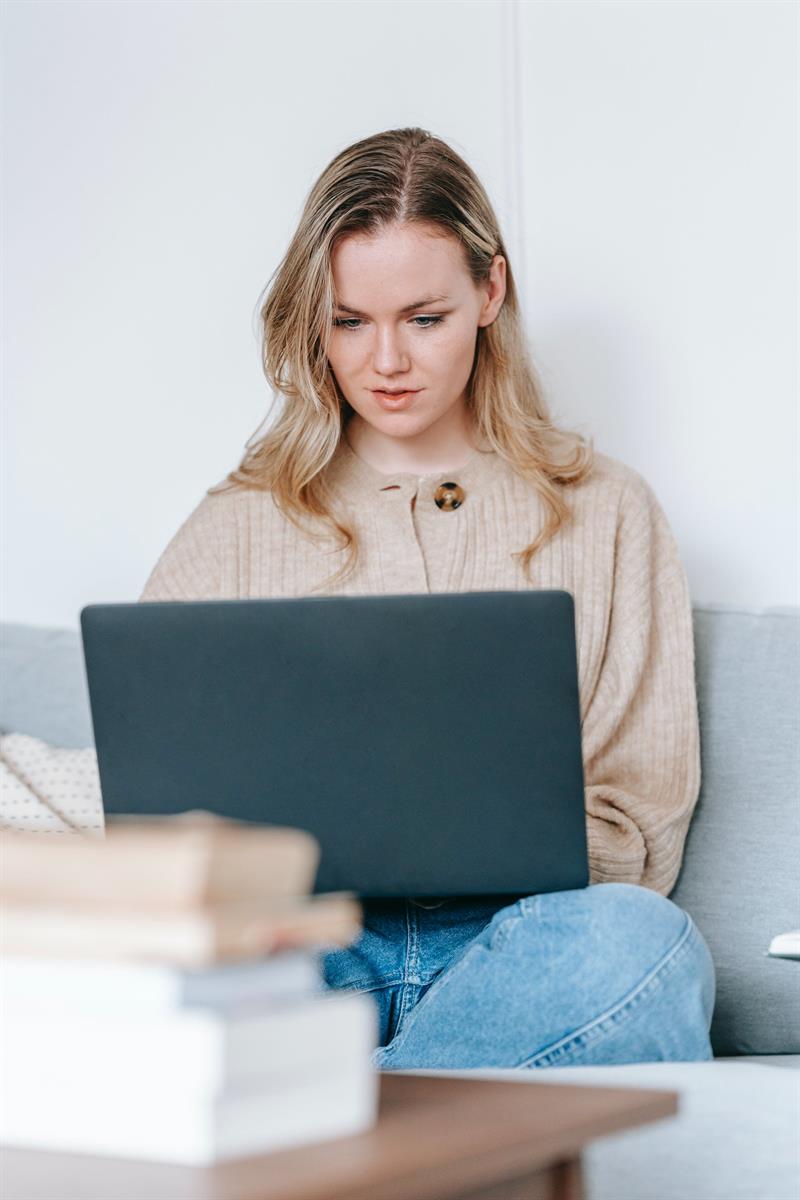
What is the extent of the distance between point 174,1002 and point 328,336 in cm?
143

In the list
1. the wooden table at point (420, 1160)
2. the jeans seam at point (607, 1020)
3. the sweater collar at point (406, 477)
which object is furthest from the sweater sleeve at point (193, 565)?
the wooden table at point (420, 1160)

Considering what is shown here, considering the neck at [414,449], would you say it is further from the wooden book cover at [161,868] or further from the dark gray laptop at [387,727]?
the wooden book cover at [161,868]

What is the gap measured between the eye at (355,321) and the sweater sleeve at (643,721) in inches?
13.0

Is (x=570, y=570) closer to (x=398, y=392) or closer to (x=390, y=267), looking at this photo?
(x=398, y=392)

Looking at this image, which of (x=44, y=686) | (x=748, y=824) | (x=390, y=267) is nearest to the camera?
(x=748, y=824)

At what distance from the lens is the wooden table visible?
0.65 meters

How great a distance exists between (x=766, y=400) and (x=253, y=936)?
1781mm

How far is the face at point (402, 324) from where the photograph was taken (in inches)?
77.8

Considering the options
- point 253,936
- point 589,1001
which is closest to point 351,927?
point 253,936

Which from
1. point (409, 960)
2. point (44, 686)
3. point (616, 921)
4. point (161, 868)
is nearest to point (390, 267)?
point (44, 686)

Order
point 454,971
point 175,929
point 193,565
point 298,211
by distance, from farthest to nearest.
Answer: point 298,211 < point 193,565 < point 454,971 < point 175,929

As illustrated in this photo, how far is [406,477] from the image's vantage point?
6.79 ft

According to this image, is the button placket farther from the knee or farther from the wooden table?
the wooden table

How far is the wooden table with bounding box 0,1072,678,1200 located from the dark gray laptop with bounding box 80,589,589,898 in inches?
16.0
